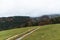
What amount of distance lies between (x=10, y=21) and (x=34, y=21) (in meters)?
22.4

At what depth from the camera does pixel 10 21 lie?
3989 inches

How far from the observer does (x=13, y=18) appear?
106 meters

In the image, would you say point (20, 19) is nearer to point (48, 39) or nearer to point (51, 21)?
point (51, 21)

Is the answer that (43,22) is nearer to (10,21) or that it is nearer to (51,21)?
(51,21)

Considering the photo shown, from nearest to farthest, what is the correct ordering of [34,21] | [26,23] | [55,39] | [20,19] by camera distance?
[55,39], [34,21], [26,23], [20,19]

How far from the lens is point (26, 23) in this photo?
87.8 metres

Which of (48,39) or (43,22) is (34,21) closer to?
(43,22)

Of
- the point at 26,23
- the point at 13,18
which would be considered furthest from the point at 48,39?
the point at 13,18

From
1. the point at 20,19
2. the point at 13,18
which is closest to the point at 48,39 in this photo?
the point at 20,19

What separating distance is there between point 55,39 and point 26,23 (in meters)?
53.2

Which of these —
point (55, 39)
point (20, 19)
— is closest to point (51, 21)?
point (20, 19)

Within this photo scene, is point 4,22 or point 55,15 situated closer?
point 55,15

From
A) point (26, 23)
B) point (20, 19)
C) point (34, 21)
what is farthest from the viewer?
point (20, 19)

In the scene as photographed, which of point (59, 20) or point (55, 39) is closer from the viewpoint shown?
point (55, 39)
